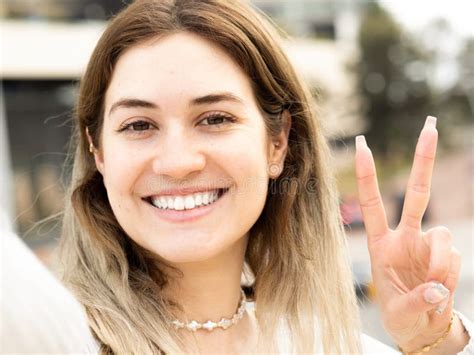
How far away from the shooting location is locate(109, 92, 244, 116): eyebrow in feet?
5.30

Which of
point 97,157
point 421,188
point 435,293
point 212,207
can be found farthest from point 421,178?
point 97,157

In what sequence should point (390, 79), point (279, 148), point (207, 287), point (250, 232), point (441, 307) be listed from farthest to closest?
1. point (390, 79)
2. point (250, 232)
3. point (279, 148)
4. point (207, 287)
5. point (441, 307)

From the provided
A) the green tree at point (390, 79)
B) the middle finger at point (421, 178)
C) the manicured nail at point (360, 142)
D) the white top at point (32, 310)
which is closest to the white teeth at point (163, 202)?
the manicured nail at point (360, 142)

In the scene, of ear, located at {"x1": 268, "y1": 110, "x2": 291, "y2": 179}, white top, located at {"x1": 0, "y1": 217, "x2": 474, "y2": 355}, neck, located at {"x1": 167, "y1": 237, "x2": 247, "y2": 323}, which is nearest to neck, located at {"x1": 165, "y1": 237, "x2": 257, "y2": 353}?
neck, located at {"x1": 167, "y1": 237, "x2": 247, "y2": 323}

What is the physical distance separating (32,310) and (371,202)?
4.21 feet

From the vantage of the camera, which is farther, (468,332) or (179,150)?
(468,332)

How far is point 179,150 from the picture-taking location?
5.22ft

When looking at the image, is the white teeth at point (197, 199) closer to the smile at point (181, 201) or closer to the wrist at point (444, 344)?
the smile at point (181, 201)

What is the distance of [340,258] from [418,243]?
34 centimetres

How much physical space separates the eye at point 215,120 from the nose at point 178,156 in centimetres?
7

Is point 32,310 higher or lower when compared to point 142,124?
lower

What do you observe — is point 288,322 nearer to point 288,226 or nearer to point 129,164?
point 288,226

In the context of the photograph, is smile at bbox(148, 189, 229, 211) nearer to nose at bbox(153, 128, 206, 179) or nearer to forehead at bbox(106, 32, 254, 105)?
nose at bbox(153, 128, 206, 179)

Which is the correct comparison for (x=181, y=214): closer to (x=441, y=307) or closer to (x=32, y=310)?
(x=441, y=307)
